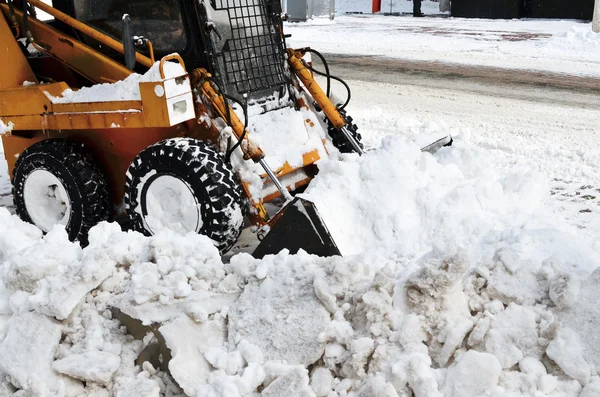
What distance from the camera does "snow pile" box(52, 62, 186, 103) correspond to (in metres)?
4.09

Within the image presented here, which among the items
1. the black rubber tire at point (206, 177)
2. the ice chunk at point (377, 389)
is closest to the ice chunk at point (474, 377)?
the ice chunk at point (377, 389)

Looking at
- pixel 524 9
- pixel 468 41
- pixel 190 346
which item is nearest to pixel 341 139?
pixel 190 346

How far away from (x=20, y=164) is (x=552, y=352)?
384 centimetres

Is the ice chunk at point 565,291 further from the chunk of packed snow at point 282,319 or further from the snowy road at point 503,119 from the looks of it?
the snowy road at point 503,119

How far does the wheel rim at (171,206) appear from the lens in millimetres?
4148

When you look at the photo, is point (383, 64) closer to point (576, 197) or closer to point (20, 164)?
point (576, 197)

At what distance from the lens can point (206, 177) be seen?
13.1 ft

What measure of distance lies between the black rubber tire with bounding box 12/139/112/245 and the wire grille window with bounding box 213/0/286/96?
112 cm

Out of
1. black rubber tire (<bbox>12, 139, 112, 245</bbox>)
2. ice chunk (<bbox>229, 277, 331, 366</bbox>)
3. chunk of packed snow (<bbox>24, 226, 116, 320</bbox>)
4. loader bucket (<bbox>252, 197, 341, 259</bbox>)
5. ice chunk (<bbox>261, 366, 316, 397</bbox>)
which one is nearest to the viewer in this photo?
ice chunk (<bbox>261, 366, 316, 397</bbox>)

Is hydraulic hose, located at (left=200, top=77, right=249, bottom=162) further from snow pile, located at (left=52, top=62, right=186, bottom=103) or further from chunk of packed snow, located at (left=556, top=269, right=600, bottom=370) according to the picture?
chunk of packed snow, located at (left=556, top=269, right=600, bottom=370)

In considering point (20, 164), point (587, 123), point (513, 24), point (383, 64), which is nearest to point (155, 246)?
point (20, 164)

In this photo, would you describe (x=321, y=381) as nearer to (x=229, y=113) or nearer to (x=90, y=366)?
(x=90, y=366)

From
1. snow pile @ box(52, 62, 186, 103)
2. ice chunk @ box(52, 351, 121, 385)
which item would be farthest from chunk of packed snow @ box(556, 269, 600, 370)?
snow pile @ box(52, 62, 186, 103)

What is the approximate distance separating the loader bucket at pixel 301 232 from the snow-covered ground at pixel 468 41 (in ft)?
26.7
